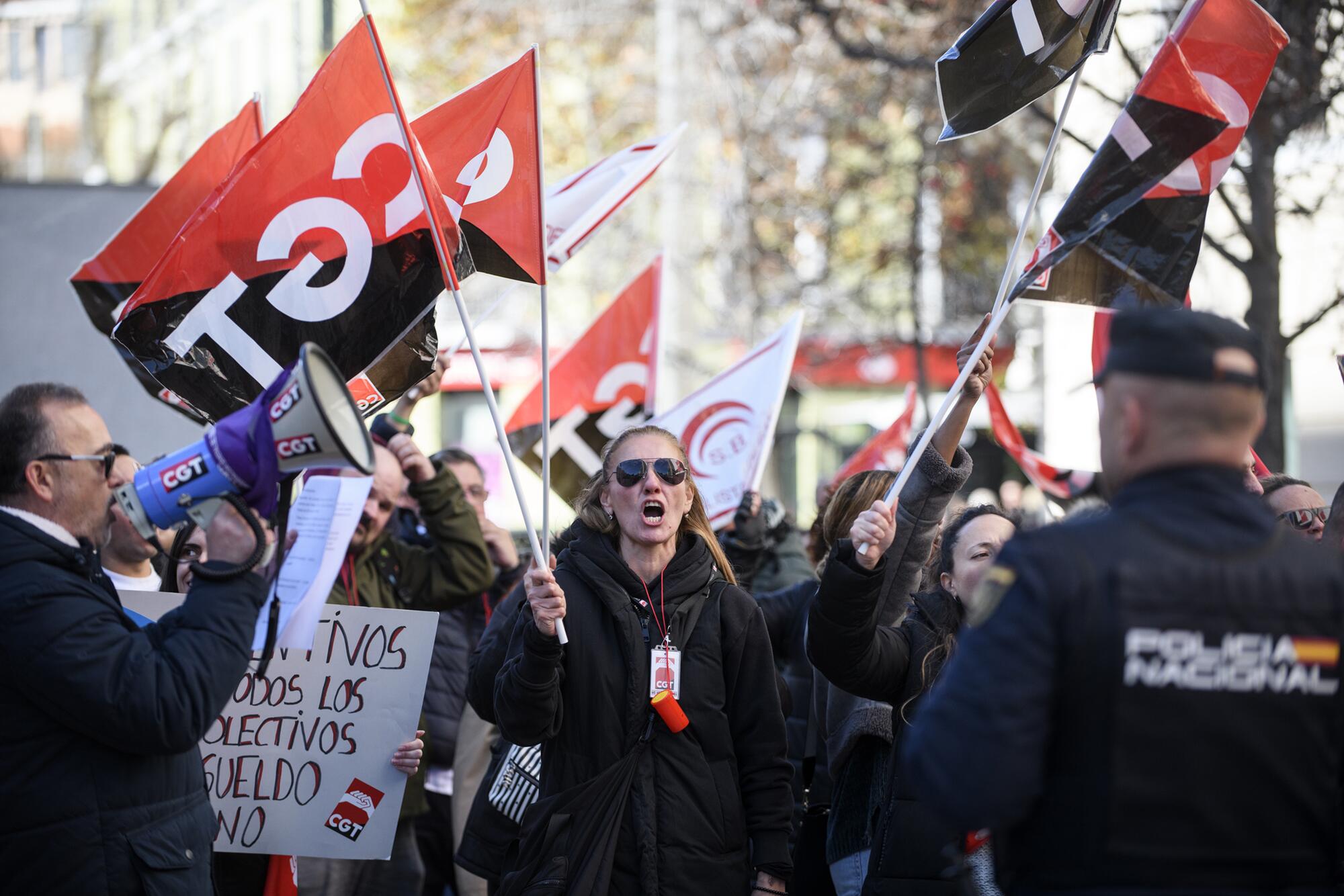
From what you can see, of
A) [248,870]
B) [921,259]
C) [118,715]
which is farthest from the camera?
[921,259]

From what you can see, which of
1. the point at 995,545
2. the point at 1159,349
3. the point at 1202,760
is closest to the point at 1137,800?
the point at 1202,760

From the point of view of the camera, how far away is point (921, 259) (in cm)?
1650

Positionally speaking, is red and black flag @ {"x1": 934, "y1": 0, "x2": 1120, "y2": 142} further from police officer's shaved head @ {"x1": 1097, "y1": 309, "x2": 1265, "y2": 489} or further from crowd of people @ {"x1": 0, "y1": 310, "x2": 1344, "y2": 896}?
police officer's shaved head @ {"x1": 1097, "y1": 309, "x2": 1265, "y2": 489}

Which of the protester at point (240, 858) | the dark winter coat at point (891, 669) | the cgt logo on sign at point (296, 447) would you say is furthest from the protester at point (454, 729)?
the cgt logo on sign at point (296, 447)

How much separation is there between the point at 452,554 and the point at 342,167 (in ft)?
5.82

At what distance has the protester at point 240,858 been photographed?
4.25 meters

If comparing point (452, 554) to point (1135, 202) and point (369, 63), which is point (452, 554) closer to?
Result: point (369, 63)

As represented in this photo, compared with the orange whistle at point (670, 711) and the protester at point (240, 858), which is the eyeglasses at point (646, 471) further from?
the protester at point (240, 858)

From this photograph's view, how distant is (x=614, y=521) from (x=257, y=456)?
5.05 ft

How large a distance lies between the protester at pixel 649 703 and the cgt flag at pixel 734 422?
254 centimetres

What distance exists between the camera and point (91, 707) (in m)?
2.85

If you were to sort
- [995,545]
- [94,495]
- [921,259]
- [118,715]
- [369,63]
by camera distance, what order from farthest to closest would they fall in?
[921,259], [369,63], [995,545], [94,495], [118,715]

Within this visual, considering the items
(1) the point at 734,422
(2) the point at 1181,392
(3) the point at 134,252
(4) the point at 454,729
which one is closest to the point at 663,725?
(2) the point at 1181,392

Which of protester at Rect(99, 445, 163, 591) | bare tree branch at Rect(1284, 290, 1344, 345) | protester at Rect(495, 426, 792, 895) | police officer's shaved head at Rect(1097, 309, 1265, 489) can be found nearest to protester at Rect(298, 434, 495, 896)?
protester at Rect(99, 445, 163, 591)
